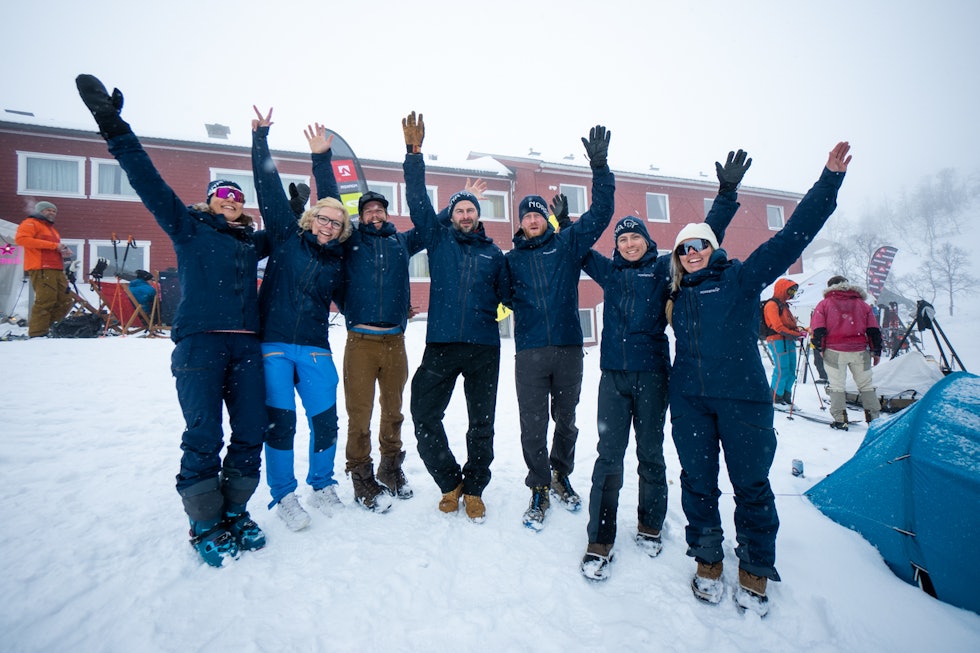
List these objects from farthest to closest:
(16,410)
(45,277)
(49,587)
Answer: (45,277), (16,410), (49,587)

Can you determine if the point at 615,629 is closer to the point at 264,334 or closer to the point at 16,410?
the point at 264,334

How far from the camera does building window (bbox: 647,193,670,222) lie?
21.3 metres

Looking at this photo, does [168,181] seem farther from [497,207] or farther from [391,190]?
[497,207]

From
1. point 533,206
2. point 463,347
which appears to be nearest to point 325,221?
point 463,347

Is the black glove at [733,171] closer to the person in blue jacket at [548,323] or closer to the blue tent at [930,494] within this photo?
the person in blue jacket at [548,323]

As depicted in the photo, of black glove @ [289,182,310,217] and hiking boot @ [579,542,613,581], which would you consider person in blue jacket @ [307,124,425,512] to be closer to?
black glove @ [289,182,310,217]

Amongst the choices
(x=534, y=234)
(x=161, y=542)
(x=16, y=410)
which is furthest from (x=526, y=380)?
(x=16, y=410)

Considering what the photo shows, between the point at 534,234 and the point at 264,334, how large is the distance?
7.05 ft

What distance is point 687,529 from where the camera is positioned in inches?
94.1

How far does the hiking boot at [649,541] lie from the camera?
2559 millimetres

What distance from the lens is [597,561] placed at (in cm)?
236

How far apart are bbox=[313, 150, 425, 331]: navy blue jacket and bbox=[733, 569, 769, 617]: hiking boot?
2.77 metres

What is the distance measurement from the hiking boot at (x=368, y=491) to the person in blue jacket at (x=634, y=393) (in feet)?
5.04

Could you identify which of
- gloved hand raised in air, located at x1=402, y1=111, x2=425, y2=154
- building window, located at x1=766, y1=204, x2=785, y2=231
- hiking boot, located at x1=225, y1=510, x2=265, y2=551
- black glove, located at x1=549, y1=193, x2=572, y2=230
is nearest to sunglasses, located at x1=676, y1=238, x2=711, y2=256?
black glove, located at x1=549, y1=193, x2=572, y2=230
